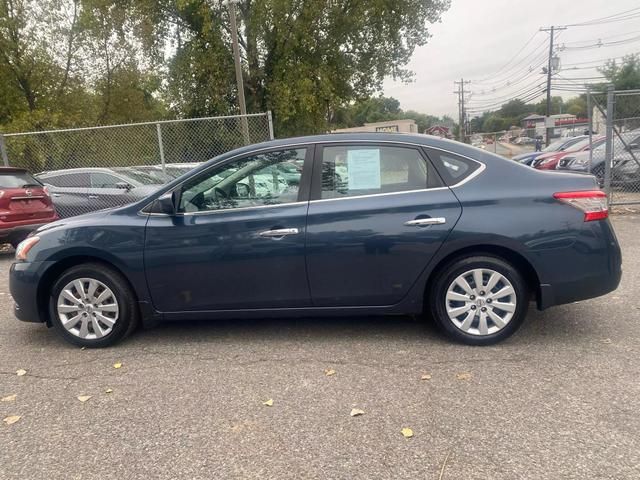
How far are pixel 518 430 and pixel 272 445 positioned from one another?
4.31ft

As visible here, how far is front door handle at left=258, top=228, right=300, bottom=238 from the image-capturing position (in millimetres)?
3619

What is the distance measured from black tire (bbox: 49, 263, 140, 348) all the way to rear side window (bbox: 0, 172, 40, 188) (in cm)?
481

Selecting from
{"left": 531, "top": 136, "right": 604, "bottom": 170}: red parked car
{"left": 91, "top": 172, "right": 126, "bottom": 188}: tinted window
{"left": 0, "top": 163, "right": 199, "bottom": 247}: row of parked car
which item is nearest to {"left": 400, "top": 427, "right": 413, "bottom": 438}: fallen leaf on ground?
{"left": 0, "top": 163, "right": 199, "bottom": 247}: row of parked car

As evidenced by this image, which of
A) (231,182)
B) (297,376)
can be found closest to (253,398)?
(297,376)

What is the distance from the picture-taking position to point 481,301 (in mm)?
3566

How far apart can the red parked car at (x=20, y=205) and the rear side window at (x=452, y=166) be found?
628 cm

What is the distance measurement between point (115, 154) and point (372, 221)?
8542 mm

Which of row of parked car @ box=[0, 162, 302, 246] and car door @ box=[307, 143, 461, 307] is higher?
row of parked car @ box=[0, 162, 302, 246]

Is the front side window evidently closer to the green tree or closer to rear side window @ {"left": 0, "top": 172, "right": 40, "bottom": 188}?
rear side window @ {"left": 0, "top": 172, "right": 40, "bottom": 188}

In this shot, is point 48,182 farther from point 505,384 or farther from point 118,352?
point 505,384

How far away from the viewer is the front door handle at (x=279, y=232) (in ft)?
11.9

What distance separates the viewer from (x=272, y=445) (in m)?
2.56

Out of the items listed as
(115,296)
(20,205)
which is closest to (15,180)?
(20,205)

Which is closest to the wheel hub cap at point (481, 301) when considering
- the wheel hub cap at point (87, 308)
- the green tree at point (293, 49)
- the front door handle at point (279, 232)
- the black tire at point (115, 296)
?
the front door handle at point (279, 232)
